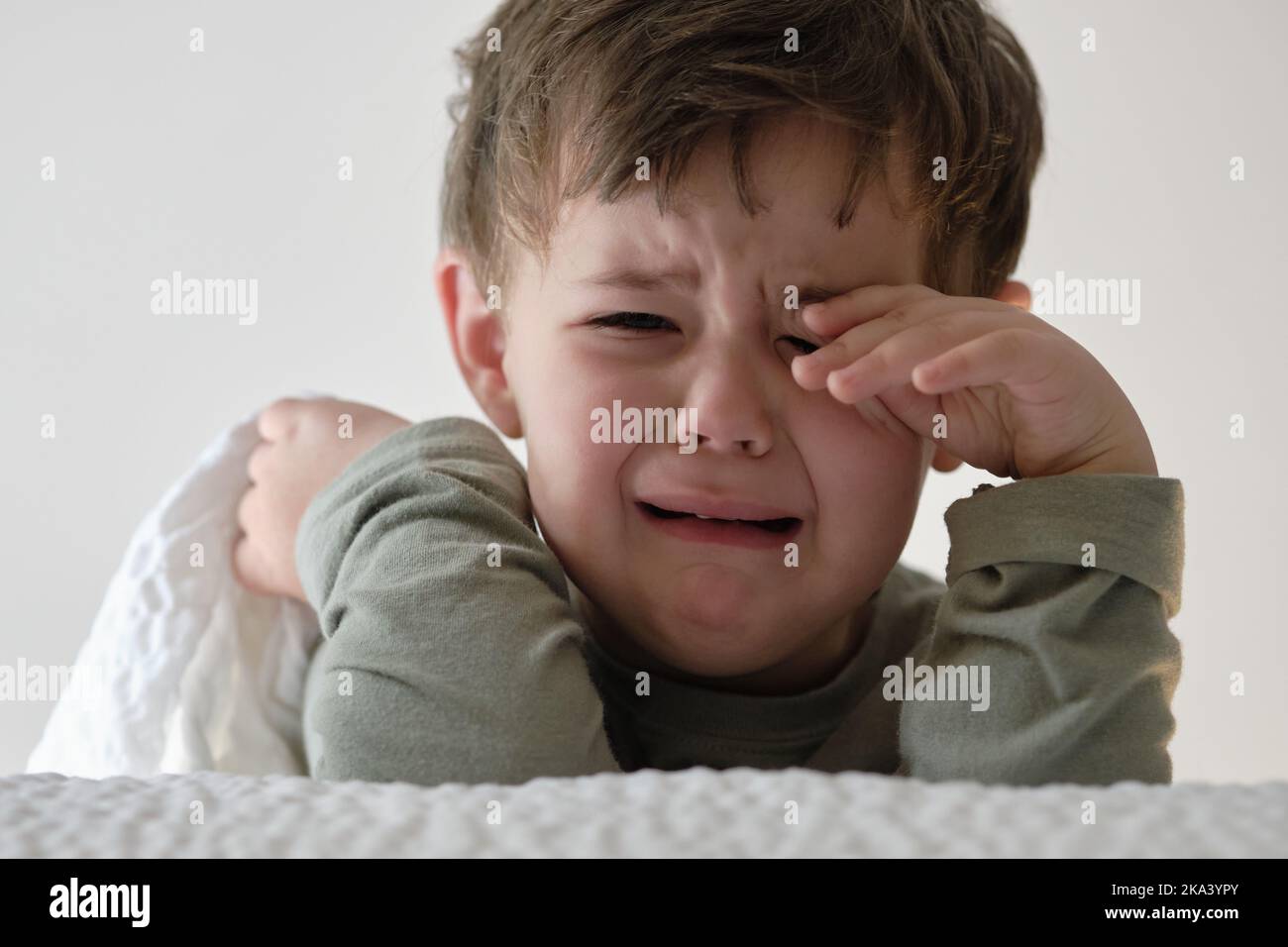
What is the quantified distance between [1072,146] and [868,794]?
1864 mm

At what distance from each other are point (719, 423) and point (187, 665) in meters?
0.60

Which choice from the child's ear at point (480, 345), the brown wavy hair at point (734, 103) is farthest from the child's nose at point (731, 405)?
the child's ear at point (480, 345)

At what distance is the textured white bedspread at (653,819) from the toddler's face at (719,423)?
0.38 meters

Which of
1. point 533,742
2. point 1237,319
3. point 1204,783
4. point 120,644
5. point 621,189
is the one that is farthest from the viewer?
point 1237,319

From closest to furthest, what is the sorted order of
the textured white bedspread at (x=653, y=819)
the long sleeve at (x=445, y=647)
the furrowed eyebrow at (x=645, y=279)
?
the textured white bedspread at (x=653, y=819), the long sleeve at (x=445, y=647), the furrowed eyebrow at (x=645, y=279)

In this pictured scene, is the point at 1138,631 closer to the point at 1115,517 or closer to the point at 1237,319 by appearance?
the point at 1115,517

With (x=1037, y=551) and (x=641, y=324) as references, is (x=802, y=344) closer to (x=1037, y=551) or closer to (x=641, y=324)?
(x=641, y=324)

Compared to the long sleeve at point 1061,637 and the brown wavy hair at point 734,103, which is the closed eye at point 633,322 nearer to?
the brown wavy hair at point 734,103

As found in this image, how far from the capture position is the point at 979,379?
0.87 metres

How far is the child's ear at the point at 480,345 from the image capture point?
1179 mm

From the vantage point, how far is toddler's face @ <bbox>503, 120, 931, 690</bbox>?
2.95 feet

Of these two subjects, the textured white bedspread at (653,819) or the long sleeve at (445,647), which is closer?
the textured white bedspread at (653,819)
